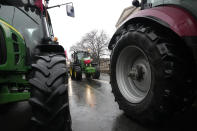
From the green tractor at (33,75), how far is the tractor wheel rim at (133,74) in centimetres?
101

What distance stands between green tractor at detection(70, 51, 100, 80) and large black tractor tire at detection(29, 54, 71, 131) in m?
6.68

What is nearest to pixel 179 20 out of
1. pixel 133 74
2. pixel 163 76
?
pixel 163 76

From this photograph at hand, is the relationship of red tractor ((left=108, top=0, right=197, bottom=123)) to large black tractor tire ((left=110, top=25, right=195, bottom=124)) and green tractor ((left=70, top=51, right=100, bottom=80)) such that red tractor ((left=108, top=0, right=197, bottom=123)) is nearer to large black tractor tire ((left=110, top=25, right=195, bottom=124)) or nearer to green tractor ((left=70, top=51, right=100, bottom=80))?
large black tractor tire ((left=110, top=25, right=195, bottom=124))

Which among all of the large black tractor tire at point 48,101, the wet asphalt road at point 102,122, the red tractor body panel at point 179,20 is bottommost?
the wet asphalt road at point 102,122

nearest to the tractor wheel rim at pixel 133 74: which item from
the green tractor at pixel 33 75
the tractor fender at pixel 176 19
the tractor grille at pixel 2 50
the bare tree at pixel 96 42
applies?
the tractor fender at pixel 176 19

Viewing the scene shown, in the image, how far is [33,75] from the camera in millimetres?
1274

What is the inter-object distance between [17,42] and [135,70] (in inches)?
67.1

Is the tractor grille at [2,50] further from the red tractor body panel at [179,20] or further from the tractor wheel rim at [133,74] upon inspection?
the red tractor body panel at [179,20]

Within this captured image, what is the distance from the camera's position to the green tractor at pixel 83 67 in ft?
26.6

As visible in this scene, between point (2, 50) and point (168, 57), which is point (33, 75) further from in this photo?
point (168, 57)

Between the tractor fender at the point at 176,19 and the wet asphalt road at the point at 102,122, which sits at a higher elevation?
the tractor fender at the point at 176,19

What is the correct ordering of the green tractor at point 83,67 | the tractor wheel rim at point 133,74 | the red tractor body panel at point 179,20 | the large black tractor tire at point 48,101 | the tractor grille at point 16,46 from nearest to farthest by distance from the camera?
the large black tractor tire at point 48,101, the red tractor body panel at point 179,20, the tractor grille at point 16,46, the tractor wheel rim at point 133,74, the green tractor at point 83,67

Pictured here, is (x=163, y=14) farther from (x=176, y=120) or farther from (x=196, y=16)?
(x=176, y=120)

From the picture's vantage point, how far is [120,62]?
220 cm
